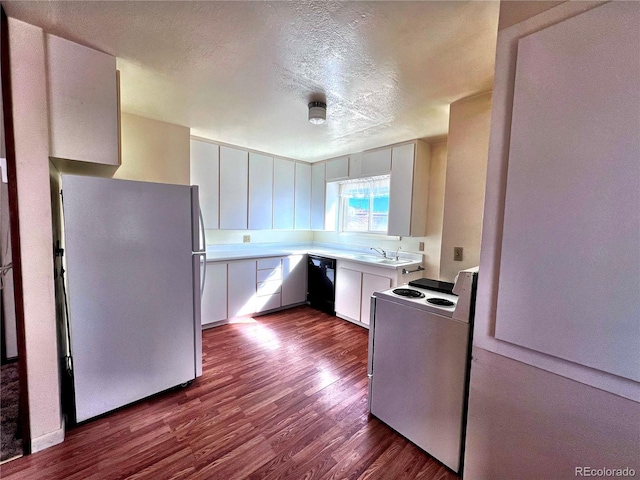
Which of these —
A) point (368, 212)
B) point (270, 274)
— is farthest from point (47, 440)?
point (368, 212)

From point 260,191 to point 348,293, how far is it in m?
1.83

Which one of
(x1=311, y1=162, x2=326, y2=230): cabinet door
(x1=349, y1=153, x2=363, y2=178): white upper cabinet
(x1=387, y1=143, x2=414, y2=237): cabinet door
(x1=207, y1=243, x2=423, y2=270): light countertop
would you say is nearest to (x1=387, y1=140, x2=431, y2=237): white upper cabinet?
(x1=387, y1=143, x2=414, y2=237): cabinet door

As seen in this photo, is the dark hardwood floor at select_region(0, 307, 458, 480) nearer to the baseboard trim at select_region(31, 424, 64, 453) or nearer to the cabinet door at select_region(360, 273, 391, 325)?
the baseboard trim at select_region(31, 424, 64, 453)

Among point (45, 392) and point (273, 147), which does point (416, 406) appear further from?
point (273, 147)

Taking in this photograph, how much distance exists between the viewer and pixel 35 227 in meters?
1.36

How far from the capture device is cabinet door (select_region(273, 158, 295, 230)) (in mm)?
3791

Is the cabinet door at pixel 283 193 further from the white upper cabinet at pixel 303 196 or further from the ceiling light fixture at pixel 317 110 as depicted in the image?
the ceiling light fixture at pixel 317 110

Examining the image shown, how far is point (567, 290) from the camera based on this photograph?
924mm

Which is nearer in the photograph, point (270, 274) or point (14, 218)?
point (14, 218)

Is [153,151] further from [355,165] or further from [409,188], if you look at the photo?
[409,188]

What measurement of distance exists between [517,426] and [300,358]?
175 centimetres

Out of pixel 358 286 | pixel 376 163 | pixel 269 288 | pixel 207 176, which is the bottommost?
pixel 269 288

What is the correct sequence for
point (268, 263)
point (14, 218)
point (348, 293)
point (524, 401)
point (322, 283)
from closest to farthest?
point (524, 401), point (14, 218), point (348, 293), point (268, 263), point (322, 283)

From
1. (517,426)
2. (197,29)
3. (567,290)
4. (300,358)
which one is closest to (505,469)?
(517,426)
